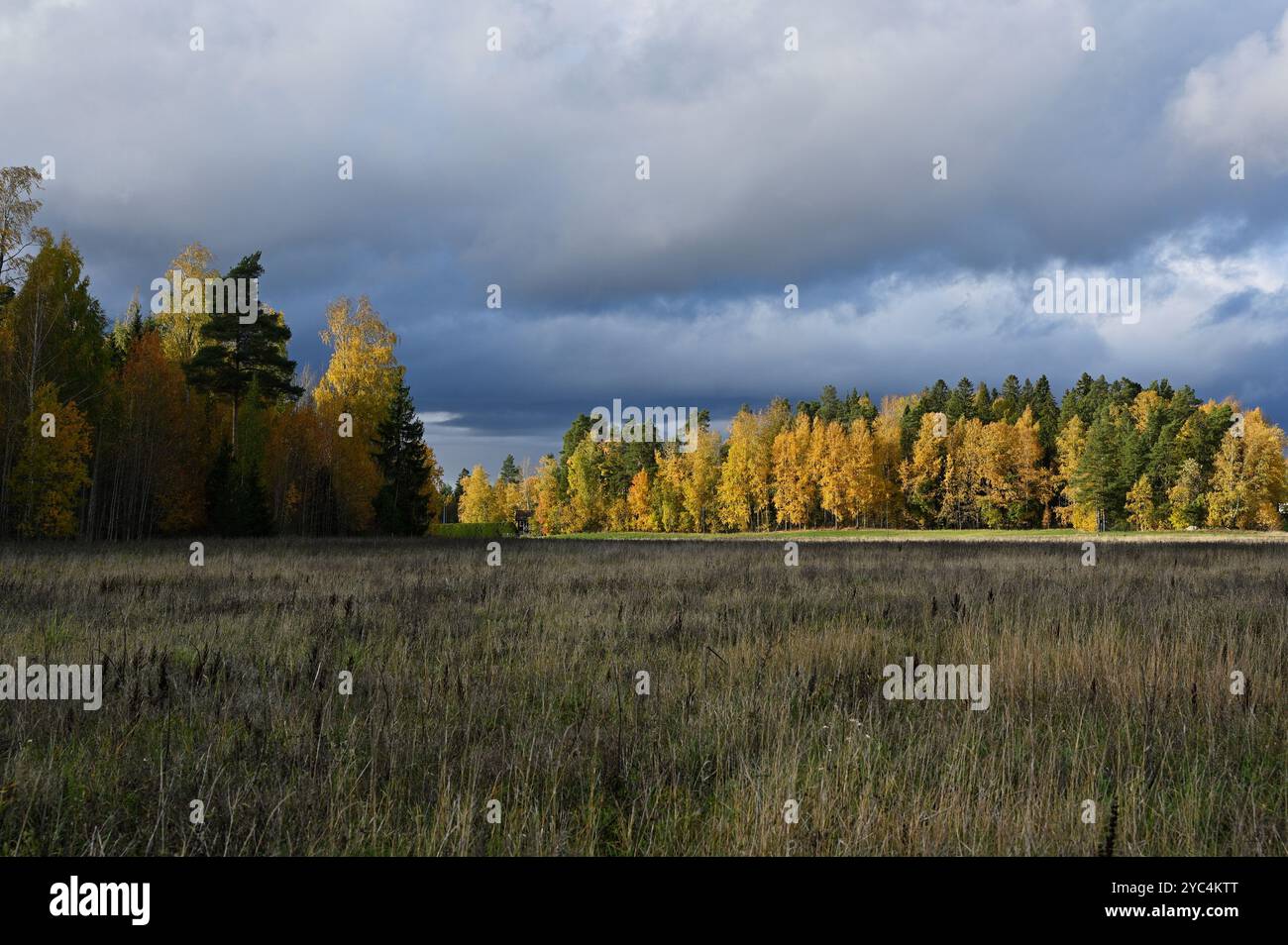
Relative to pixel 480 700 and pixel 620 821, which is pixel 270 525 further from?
pixel 620 821

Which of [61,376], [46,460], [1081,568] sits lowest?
[1081,568]

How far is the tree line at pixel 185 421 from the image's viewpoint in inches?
1082

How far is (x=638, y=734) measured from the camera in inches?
186

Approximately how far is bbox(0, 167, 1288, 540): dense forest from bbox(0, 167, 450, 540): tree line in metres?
0.11

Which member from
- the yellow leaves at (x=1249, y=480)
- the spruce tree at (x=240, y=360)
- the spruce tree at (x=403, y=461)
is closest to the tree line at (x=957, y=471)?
the yellow leaves at (x=1249, y=480)

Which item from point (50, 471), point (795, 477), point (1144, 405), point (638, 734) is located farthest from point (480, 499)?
point (638, 734)

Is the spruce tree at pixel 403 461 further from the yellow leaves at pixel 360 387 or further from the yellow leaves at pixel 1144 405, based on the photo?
the yellow leaves at pixel 1144 405

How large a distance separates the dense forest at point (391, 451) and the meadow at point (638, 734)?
2471 centimetres

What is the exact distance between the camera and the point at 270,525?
117 feet

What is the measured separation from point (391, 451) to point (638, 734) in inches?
1739

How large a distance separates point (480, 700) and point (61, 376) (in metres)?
32.6

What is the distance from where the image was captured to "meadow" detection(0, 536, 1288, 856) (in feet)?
11.2

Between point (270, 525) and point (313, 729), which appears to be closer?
point (313, 729)
